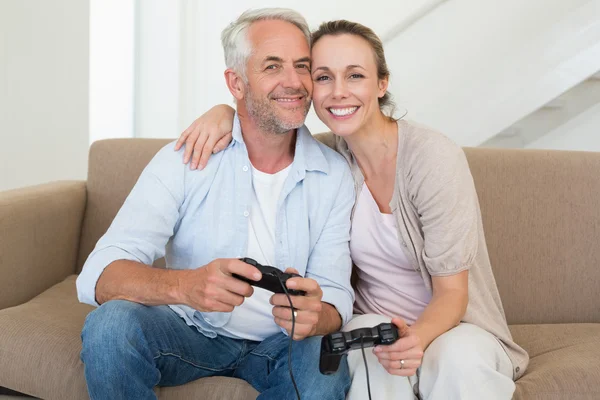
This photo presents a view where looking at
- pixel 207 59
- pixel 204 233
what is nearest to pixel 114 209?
pixel 204 233

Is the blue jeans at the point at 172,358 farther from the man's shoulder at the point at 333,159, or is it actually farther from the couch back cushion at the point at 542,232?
the couch back cushion at the point at 542,232

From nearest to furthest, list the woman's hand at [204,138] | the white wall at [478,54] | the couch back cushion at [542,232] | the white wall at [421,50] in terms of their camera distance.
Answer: the woman's hand at [204,138]
the couch back cushion at [542,232]
the white wall at [478,54]
the white wall at [421,50]

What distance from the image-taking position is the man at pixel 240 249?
146 centimetres

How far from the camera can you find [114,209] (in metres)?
2.23

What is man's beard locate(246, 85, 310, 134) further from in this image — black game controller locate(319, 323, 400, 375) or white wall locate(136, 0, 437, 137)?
white wall locate(136, 0, 437, 137)

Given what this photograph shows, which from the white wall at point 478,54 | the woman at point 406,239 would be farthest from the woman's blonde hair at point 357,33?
the white wall at point 478,54

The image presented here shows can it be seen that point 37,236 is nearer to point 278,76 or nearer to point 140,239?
point 140,239

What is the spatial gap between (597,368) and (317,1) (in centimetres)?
250

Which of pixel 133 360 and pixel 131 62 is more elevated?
pixel 131 62

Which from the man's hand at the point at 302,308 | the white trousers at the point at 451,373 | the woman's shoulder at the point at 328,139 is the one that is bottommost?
the white trousers at the point at 451,373

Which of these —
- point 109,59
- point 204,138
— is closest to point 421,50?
point 109,59

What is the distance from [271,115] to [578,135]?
2595 mm

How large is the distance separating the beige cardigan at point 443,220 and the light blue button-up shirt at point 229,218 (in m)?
A: 0.16

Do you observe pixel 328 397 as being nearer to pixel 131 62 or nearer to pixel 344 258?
pixel 344 258
